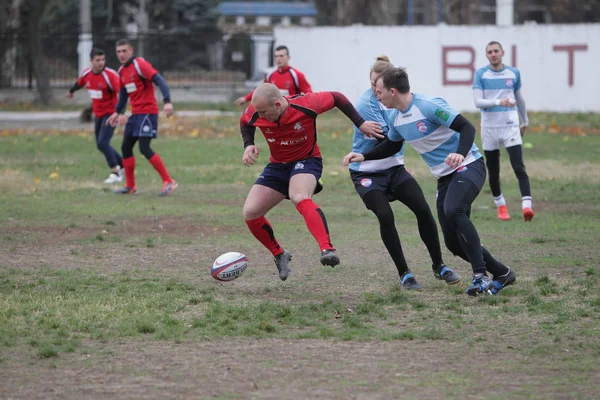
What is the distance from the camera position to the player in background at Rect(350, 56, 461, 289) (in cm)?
821

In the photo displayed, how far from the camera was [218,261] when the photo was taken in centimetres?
837

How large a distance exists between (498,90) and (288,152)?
16.2 feet

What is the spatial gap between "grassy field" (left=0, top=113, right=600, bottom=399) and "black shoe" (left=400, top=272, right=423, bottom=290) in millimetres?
102

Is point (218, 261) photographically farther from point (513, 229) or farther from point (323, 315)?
point (513, 229)

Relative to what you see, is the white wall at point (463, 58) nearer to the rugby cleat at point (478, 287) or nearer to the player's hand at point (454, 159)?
the rugby cleat at point (478, 287)

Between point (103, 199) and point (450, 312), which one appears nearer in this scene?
point (450, 312)

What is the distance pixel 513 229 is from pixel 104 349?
21.6ft

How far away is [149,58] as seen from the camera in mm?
37562

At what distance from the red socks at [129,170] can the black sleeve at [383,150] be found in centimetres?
732

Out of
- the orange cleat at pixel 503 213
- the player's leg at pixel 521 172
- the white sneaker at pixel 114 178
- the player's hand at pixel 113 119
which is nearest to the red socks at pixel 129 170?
the player's hand at pixel 113 119

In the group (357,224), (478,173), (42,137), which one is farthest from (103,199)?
(42,137)

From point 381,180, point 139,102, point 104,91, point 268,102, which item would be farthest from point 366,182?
point 104,91

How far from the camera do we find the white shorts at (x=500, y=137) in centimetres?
1227

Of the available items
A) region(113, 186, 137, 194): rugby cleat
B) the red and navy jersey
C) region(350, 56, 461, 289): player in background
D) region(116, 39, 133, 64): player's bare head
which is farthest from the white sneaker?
region(350, 56, 461, 289): player in background
